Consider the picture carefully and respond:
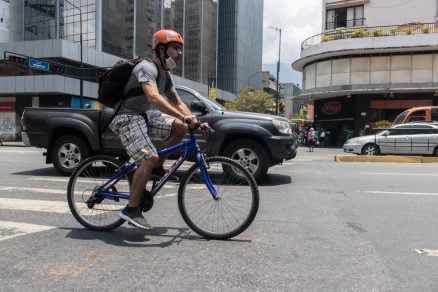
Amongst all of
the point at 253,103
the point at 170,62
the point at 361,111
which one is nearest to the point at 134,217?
the point at 170,62

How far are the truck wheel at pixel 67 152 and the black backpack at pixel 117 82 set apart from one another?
4.90 meters

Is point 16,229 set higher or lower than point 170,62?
lower

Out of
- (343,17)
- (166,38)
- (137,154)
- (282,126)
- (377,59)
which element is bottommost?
(137,154)

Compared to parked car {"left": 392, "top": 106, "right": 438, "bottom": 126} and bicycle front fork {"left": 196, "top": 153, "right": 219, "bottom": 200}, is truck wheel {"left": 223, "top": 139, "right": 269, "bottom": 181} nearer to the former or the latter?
bicycle front fork {"left": 196, "top": 153, "right": 219, "bottom": 200}

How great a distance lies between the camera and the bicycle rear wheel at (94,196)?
458 centimetres

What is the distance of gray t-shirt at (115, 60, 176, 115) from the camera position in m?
4.16

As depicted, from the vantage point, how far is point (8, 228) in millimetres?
Result: 4672

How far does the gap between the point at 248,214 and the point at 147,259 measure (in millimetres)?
1069

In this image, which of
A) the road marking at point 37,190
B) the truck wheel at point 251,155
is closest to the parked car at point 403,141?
the truck wheel at point 251,155

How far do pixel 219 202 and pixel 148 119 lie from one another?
1070 millimetres

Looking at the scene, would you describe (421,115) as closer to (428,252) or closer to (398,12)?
(398,12)

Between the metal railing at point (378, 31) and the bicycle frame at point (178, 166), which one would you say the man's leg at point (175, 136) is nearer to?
the bicycle frame at point (178, 166)

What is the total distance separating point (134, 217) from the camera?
4328 mm

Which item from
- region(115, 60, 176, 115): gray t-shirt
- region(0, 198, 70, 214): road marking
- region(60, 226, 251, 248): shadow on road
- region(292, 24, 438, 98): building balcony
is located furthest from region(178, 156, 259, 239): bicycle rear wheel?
region(292, 24, 438, 98): building balcony
